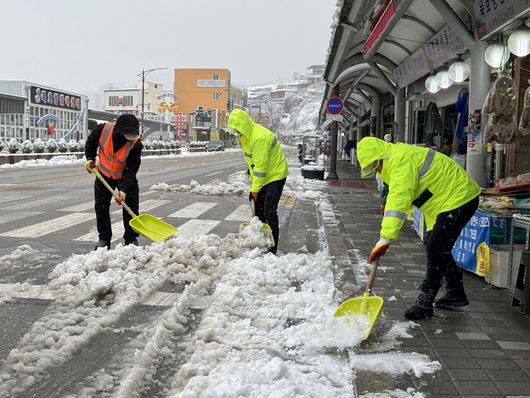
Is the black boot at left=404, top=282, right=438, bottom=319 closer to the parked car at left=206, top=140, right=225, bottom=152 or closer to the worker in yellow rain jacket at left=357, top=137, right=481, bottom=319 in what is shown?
the worker in yellow rain jacket at left=357, top=137, right=481, bottom=319

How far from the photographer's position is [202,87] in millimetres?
131125

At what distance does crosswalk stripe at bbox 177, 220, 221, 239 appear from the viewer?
805 centimetres

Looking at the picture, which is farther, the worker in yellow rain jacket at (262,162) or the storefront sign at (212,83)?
the storefront sign at (212,83)

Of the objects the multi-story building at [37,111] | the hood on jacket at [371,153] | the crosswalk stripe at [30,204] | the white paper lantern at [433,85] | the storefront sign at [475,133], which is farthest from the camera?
the multi-story building at [37,111]

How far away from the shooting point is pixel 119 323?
4.21m

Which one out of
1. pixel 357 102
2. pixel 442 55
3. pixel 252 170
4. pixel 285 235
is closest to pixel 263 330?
pixel 252 170

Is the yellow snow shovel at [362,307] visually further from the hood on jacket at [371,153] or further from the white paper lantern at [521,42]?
the white paper lantern at [521,42]

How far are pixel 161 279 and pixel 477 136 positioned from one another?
6.18 m

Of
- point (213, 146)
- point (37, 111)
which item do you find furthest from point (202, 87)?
point (37, 111)

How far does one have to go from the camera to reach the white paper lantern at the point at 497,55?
8430mm

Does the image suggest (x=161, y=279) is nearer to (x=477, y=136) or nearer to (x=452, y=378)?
(x=452, y=378)

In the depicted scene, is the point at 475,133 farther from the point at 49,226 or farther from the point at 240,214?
the point at 49,226

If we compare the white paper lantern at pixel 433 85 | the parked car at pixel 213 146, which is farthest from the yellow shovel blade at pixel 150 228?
the parked car at pixel 213 146

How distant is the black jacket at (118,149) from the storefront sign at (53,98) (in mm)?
53520
